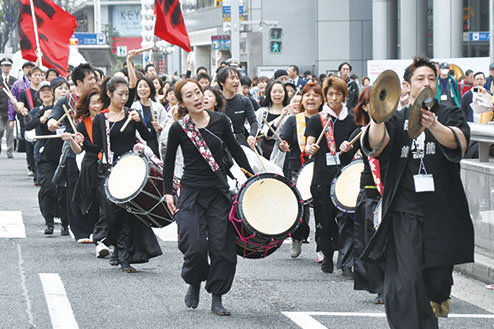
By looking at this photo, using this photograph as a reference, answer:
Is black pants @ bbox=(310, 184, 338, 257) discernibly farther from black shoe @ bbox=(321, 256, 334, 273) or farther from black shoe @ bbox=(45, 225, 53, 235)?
black shoe @ bbox=(45, 225, 53, 235)

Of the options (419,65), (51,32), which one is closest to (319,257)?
(419,65)

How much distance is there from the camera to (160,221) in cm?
1023

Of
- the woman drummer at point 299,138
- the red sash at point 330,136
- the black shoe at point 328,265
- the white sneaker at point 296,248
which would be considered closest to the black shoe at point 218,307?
the black shoe at point 328,265

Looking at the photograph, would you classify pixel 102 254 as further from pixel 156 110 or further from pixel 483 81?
pixel 483 81

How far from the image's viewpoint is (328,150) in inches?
411

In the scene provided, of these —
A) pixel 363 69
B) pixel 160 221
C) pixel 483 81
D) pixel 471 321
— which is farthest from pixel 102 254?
pixel 363 69

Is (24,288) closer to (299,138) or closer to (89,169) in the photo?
(89,169)

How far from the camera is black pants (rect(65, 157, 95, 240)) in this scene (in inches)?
482

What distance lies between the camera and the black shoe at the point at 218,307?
8328 mm

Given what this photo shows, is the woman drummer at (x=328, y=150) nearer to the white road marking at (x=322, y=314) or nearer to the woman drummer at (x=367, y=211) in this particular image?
the woman drummer at (x=367, y=211)

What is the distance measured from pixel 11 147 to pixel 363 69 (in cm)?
2901

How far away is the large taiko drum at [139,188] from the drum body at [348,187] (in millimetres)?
1487

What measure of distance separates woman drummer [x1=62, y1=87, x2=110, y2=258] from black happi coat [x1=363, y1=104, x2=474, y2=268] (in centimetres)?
479

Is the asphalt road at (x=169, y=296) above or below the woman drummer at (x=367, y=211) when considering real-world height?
below
